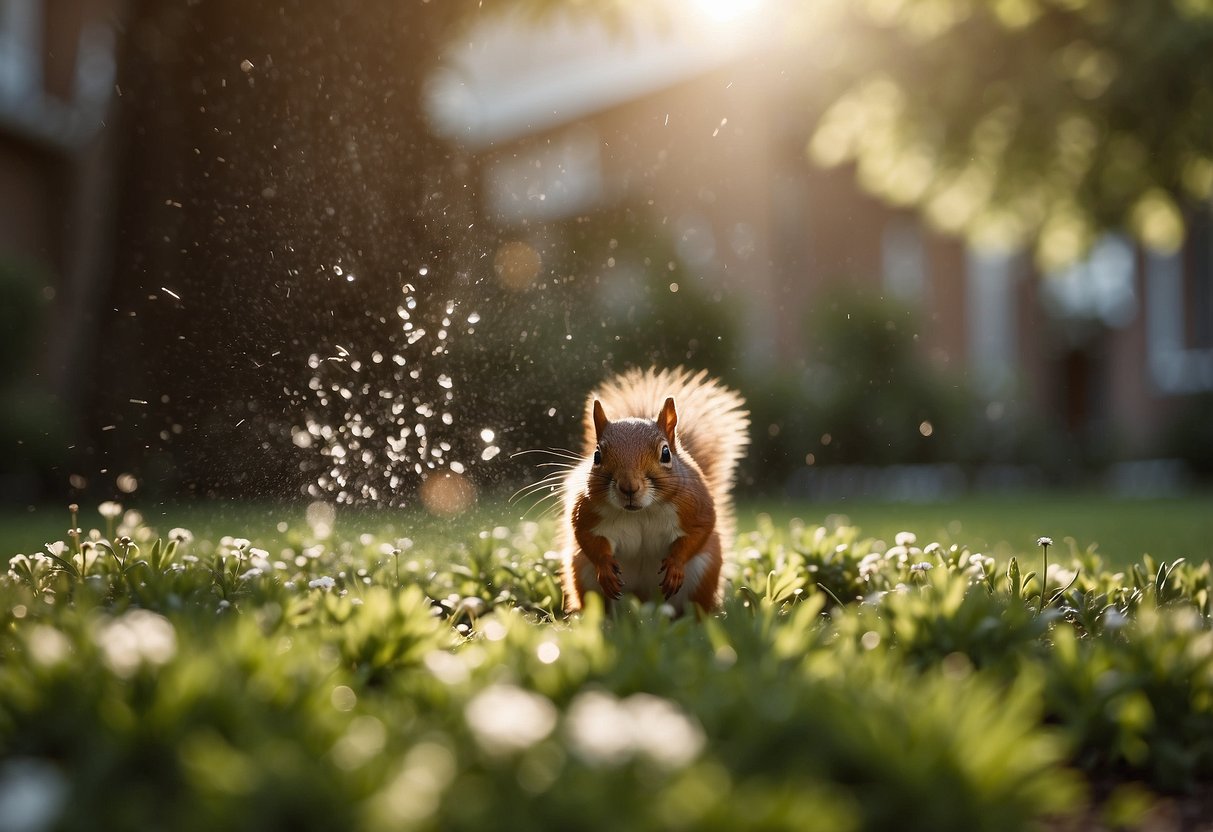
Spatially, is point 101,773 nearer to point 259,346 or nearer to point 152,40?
point 259,346

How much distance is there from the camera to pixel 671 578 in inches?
153

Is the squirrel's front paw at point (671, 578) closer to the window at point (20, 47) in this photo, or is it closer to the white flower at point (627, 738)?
the white flower at point (627, 738)

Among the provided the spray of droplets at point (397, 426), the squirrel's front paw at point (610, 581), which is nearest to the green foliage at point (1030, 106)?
the spray of droplets at point (397, 426)

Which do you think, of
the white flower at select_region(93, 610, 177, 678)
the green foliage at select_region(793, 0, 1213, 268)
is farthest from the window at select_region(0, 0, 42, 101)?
the white flower at select_region(93, 610, 177, 678)

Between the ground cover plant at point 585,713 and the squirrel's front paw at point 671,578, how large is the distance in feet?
0.71

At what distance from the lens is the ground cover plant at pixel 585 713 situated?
187cm

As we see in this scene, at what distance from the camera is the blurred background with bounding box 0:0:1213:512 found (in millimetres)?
8180

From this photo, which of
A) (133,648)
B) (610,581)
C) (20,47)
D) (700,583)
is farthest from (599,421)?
(20,47)

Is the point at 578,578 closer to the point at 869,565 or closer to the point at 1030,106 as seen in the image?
the point at 869,565

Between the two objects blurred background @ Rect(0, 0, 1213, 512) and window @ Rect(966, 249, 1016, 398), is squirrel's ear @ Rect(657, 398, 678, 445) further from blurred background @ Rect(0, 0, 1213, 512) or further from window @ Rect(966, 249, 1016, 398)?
window @ Rect(966, 249, 1016, 398)

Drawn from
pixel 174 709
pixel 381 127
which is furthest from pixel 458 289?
pixel 174 709

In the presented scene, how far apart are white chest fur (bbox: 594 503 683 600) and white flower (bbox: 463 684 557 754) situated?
5.88ft

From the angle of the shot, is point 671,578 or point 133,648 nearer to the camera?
point 133,648

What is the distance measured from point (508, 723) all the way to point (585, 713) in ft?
0.53
